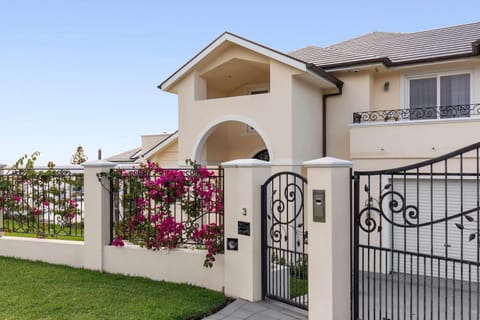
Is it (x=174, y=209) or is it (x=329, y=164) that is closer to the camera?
(x=329, y=164)

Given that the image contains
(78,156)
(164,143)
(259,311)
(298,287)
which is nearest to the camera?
(259,311)

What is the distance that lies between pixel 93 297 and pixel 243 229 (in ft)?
9.25

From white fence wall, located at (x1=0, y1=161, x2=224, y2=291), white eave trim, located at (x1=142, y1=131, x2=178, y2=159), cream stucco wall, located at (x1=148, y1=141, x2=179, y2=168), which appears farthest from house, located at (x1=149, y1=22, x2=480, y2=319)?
white fence wall, located at (x1=0, y1=161, x2=224, y2=291)

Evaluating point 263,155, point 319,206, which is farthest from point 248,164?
point 263,155

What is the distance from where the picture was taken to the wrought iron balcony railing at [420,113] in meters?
11.9

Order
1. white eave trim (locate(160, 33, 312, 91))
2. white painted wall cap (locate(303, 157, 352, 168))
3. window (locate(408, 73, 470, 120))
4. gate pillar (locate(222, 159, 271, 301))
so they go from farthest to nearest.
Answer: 1. window (locate(408, 73, 470, 120))
2. white eave trim (locate(160, 33, 312, 91))
3. gate pillar (locate(222, 159, 271, 301))
4. white painted wall cap (locate(303, 157, 352, 168))

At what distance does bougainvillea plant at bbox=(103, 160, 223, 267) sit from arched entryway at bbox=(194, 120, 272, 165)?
6.47 m

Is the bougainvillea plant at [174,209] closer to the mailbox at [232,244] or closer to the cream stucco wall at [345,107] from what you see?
the mailbox at [232,244]

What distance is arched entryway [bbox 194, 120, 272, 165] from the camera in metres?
14.9

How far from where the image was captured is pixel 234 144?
15570 millimetres

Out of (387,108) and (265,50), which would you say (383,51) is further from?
(265,50)

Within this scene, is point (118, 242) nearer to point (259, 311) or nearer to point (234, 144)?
point (259, 311)

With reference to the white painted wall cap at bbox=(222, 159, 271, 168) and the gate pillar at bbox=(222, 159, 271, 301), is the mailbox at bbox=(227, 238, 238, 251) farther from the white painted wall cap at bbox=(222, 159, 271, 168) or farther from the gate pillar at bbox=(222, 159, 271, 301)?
the white painted wall cap at bbox=(222, 159, 271, 168)

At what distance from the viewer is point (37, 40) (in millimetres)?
14102
